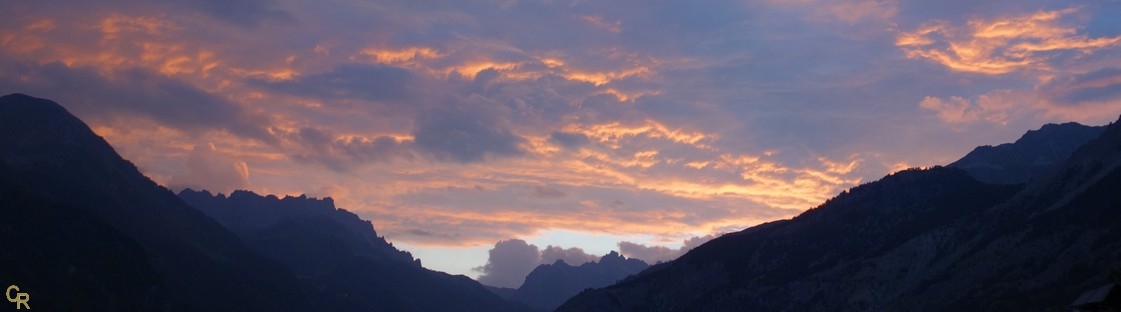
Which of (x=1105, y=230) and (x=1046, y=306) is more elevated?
(x=1105, y=230)

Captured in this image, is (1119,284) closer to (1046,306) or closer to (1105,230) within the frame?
(1046,306)

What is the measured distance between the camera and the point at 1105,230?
190 m

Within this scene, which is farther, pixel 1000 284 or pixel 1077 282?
pixel 1000 284

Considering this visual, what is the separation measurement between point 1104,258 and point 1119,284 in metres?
112

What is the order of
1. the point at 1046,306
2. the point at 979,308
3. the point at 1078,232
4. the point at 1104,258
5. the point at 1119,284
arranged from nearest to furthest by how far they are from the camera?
the point at 1119,284 < the point at 1046,306 < the point at 1104,258 < the point at 979,308 < the point at 1078,232

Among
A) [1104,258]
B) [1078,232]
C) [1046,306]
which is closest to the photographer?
[1046,306]

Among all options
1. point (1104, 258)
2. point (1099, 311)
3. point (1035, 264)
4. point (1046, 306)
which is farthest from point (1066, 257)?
point (1099, 311)

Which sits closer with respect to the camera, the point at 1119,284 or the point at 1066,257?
the point at 1119,284

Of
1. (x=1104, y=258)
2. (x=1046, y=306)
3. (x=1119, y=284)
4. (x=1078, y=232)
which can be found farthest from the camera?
(x=1078, y=232)

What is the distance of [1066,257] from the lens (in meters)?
190

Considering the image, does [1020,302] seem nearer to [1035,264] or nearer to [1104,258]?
[1104,258]

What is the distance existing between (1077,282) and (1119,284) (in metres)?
106

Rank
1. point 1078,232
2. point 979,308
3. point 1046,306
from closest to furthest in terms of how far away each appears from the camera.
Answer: point 1046,306 < point 979,308 < point 1078,232

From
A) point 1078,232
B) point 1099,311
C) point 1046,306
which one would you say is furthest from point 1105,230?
point 1099,311
